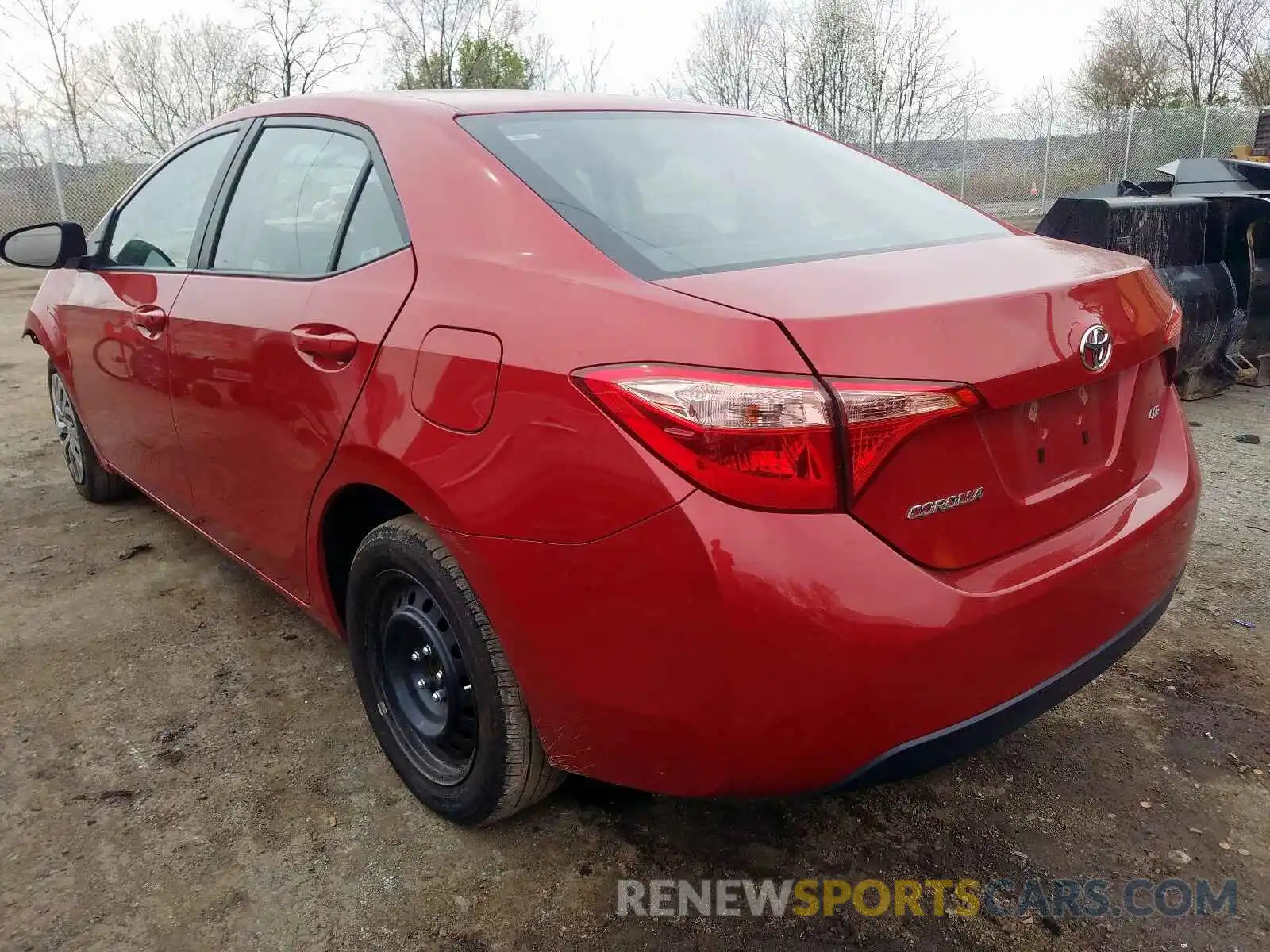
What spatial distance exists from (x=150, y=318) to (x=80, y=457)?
178cm

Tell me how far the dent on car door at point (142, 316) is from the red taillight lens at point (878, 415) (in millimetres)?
2218

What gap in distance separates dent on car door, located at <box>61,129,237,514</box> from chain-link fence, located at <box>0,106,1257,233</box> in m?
16.1

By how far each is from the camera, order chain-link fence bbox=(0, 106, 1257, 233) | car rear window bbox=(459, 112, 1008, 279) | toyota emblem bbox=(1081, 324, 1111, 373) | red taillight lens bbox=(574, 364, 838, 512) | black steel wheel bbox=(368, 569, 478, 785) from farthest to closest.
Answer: chain-link fence bbox=(0, 106, 1257, 233) < black steel wheel bbox=(368, 569, 478, 785) < car rear window bbox=(459, 112, 1008, 279) < toyota emblem bbox=(1081, 324, 1111, 373) < red taillight lens bbox=(574, 364, 838, 512)

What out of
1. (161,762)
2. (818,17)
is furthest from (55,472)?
(818,17)

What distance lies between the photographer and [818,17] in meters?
26.7

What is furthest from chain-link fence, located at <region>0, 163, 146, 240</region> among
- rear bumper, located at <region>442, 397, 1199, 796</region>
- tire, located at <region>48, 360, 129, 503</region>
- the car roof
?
rear bumper, located at <region>442, 397, 1199, 796</region>

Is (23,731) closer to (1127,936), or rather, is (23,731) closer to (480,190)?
(480,190)

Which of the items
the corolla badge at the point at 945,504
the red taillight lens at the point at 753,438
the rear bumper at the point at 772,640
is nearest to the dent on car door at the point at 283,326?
the rear bumper at the point at 772,640

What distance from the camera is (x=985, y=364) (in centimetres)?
158

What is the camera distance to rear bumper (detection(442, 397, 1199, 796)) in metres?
1.47

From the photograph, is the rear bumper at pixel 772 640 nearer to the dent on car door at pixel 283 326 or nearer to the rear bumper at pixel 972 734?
the rear bumper at pixel 972 734

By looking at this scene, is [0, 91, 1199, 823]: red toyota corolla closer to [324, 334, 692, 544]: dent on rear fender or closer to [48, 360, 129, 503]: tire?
[324, 334, 692, 544]: dent on rear fender

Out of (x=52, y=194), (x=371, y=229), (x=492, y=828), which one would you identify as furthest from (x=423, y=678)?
(x=52, y=194)

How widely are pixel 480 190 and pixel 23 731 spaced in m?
1.97
